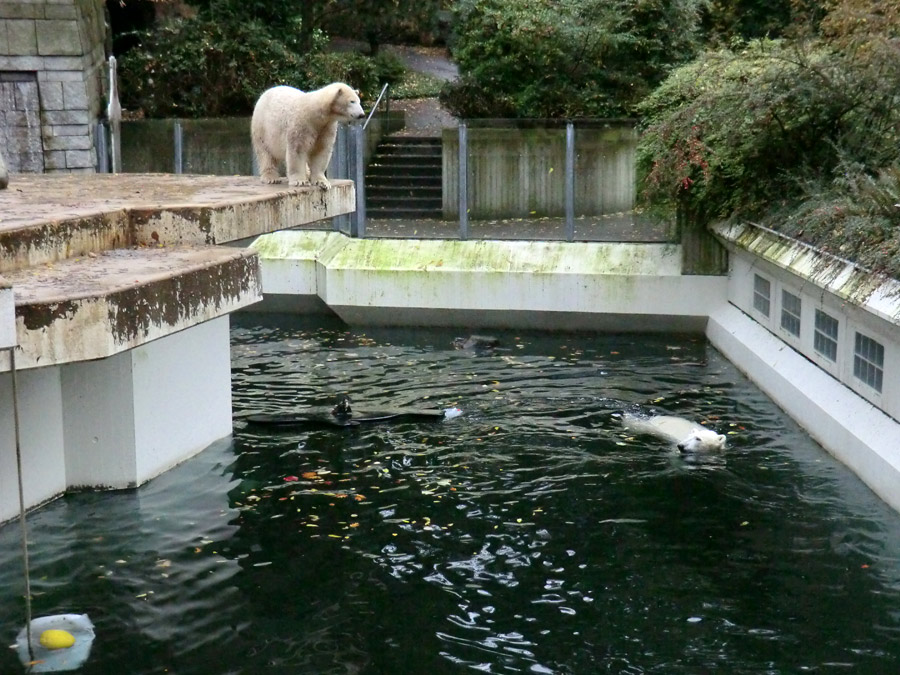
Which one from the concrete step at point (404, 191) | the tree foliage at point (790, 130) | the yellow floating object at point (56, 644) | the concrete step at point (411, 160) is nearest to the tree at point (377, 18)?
the concrete step at point (411, 160)

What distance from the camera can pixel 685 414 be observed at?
1090 centimetres

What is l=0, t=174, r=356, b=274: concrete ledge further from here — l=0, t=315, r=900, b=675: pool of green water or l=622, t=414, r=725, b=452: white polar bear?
l=622, t=414, r=725, b=452: white polar bear

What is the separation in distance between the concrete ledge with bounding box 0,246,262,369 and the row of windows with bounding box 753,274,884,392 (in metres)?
4.86

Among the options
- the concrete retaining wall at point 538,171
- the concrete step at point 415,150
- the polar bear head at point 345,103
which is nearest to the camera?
the polar bear head at point 345,103

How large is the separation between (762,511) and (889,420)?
53.7 inches

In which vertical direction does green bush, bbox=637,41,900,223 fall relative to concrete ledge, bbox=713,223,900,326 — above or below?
above

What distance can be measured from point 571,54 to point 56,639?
575 inches

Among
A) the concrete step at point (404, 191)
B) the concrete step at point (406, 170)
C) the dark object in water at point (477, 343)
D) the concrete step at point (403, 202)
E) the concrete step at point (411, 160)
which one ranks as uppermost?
the concrete step at point (411, 160)

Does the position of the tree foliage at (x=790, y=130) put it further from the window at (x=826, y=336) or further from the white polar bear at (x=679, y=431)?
the white polar bear at (x=679, y=431)

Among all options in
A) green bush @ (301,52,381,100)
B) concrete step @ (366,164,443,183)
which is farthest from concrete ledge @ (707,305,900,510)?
green bush @ (301,52,381,100)

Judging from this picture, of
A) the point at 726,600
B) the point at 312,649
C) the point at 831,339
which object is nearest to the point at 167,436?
the point at 312,649

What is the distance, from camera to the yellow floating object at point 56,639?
241 inches

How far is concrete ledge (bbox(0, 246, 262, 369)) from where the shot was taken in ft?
18.5

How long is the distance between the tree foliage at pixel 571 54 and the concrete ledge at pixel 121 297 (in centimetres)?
1183
